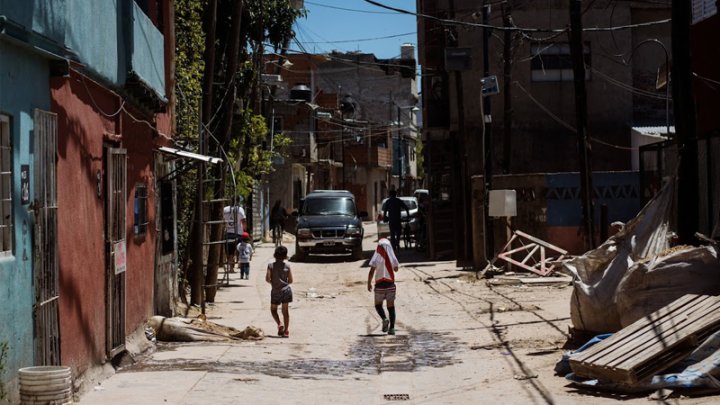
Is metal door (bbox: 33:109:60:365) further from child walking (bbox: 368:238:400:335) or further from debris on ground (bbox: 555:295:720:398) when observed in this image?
child walking (bbox: 368:238:400:335)

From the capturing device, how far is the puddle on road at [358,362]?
12273mm

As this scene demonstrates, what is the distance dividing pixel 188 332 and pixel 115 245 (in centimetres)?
296

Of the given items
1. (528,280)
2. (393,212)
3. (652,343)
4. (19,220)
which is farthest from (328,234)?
(19,220)

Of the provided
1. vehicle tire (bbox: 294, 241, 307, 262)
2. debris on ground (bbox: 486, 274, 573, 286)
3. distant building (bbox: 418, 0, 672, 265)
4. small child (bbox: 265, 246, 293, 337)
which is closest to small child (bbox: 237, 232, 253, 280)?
debris on ground (bbox: 486, 274, 573, 286)

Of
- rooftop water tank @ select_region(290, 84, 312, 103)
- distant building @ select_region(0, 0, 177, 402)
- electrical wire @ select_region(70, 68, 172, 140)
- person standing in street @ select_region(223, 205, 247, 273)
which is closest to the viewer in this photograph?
distant building @ select_region(0, 0, 177, 402)

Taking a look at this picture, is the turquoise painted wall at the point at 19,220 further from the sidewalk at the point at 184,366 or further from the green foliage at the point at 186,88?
the green foliage at the point at 186,88

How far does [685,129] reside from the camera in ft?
43.6

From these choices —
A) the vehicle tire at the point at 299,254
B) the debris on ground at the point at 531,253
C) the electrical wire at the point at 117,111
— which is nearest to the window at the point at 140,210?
the electrical wire at the point at 117,111

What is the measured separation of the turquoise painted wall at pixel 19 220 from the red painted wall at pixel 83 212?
2.98 feet

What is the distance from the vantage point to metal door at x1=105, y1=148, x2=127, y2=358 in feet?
40.1

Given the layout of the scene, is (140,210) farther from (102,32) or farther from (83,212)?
(83,212)

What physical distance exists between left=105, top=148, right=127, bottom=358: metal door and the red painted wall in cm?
20

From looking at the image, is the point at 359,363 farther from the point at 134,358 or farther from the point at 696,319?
the point at 696,319

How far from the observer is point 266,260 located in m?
33.5
